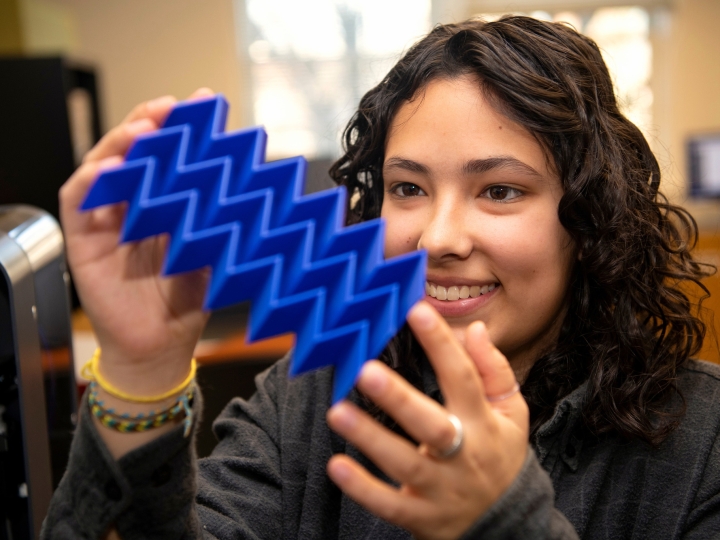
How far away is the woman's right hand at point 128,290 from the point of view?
2.23 feet

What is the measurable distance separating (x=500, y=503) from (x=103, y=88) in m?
4.56

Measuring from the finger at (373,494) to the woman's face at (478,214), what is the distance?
372 millimetres

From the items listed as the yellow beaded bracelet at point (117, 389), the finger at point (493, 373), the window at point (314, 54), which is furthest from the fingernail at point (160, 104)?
the window at point (314, 54)

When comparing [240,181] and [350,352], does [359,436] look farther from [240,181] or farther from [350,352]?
[240,181]

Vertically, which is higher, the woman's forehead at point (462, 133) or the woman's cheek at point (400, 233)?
the woman's forehead at point (462, 133)

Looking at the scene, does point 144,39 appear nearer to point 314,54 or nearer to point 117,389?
point 314,54

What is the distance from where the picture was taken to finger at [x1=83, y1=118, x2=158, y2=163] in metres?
0.67

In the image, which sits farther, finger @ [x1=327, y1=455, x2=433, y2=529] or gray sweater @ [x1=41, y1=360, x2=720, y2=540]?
gray sweater @ [x1=41, y1=360, x2=720, y2=540]

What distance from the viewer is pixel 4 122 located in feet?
8.79

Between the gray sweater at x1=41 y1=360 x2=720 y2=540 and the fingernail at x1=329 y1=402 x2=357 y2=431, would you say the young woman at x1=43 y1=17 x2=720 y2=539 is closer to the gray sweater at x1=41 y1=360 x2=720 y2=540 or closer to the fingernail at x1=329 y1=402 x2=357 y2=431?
the gray sweater at x1=41 y1=360 x2=720 y2=540

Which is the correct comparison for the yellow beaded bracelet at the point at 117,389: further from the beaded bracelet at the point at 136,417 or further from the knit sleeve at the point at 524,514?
the knit sleeve at the point at 524,514

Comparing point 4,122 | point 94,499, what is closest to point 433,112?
point 94,499

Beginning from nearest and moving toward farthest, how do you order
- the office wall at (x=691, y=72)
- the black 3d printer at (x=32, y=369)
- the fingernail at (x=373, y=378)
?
the fingernail at (x=373, y=378), the black 3d printer at (x=32, y=369), the office wall at (x=691, y=72)

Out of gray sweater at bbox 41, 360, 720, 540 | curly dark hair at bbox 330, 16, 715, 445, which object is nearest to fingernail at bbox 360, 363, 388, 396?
gray sweater at bbox 41, 360, 720, 540
